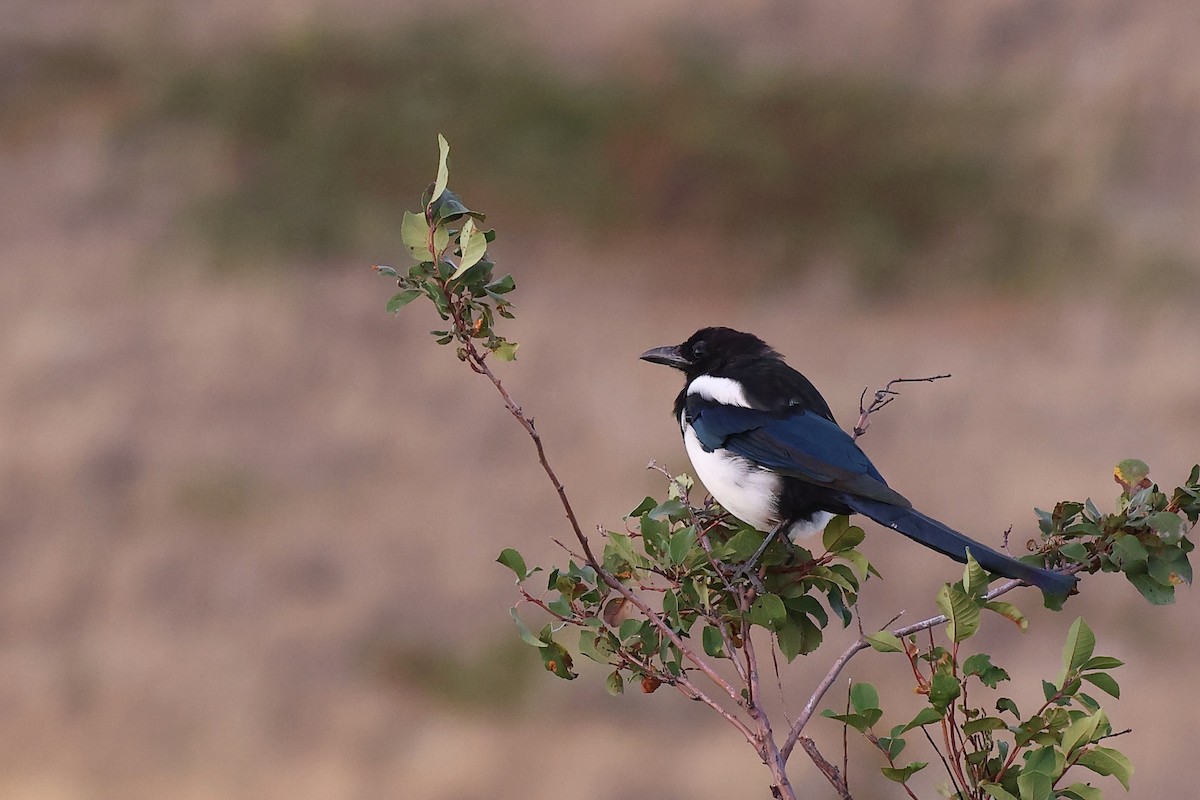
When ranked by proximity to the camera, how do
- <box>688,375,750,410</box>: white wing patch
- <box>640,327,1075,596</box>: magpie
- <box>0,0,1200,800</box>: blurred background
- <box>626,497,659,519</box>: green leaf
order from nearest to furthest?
1. <box>626,497,659,519</box>: green leaf
2. <box>640,327,1075,596</box>: magpie
3. <box>688,375,750,410</box>: white wing patch
4. <box>0,0,1200,800</box>: blurred background

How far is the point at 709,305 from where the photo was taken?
1944cm

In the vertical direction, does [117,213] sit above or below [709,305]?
above

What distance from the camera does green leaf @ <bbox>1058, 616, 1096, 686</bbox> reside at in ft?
7.76

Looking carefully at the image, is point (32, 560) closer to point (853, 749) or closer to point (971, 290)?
point (853, 749)

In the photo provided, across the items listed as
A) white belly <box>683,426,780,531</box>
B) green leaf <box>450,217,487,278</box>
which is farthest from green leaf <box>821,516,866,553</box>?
green leaf <box>450,217,487,278</box>

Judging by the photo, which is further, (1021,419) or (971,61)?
(971,61)

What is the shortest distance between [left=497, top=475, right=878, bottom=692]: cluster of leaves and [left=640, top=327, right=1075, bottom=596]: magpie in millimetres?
118

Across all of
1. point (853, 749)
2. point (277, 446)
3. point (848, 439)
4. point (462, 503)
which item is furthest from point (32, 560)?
point (848, 439)

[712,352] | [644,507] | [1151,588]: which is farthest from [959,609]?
[712,352]

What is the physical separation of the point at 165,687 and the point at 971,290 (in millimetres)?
11562

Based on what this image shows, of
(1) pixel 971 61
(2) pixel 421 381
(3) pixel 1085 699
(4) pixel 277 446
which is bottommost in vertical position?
(3) pixel 1085 699

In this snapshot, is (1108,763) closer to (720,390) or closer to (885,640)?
(885,640)

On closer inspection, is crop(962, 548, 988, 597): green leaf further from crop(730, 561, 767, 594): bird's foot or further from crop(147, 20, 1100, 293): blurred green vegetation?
crop(147, 20, 1100, 293): blurred green vegetation

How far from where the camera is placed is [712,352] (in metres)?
4.73
